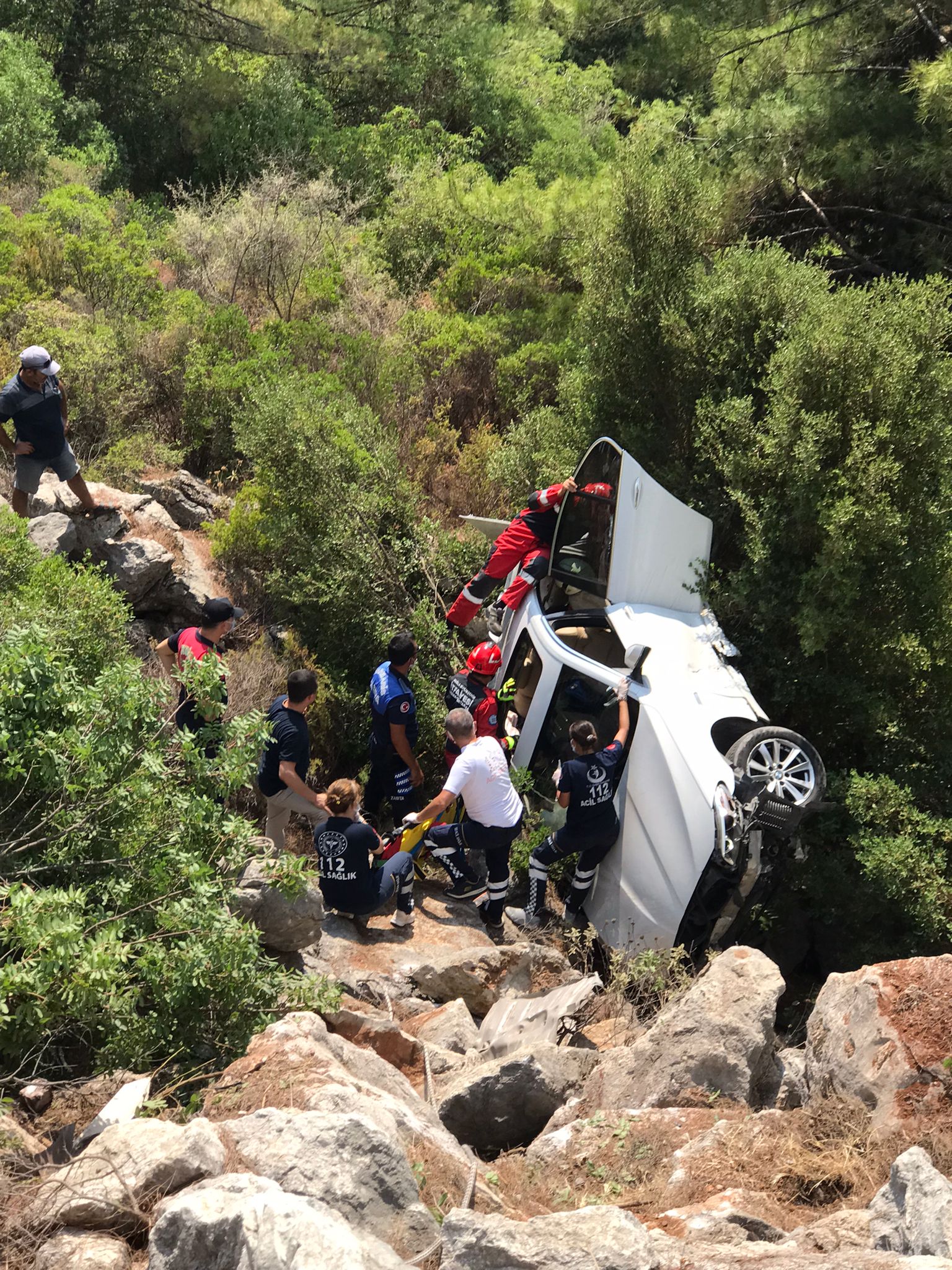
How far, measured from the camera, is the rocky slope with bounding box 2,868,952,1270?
3.26 meters

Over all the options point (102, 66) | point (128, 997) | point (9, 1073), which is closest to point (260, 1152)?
point (128, 997)

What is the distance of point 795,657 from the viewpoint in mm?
8266

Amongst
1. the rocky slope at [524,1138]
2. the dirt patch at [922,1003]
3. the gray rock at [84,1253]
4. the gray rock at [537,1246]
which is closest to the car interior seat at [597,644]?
the rocky slope at [524,1138]

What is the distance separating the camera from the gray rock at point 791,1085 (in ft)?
17.5

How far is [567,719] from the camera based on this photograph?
7.11 m

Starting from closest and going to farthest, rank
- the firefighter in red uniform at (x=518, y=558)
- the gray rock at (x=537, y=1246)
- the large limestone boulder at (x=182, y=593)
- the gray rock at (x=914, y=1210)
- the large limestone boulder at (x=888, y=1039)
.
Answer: the gray rock at (x=537, y=1246) → the gray rock at (x=914, y=1210) → the large limestone boulder at (x=888, y=1039) → the firefighter in red uniform at (x=518, y=558) → the large limestone boulder at (x=182, y=593)

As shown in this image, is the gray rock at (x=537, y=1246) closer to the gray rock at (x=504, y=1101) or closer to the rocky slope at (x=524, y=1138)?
the rocky slope at (x=524, y=1138)

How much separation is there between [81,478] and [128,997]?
5196mm

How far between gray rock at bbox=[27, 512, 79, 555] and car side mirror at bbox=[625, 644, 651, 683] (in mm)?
4448

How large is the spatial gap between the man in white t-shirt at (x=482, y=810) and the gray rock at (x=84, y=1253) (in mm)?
3515

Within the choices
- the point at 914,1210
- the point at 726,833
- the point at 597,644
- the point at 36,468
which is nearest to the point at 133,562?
the point at 36,468

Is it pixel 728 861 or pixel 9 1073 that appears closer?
pixel 9 1073

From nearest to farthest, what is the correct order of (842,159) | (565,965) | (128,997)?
(128,997)
(565,965)
(842,159)

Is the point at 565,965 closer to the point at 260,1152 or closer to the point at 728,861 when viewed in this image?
the point at 728,861
